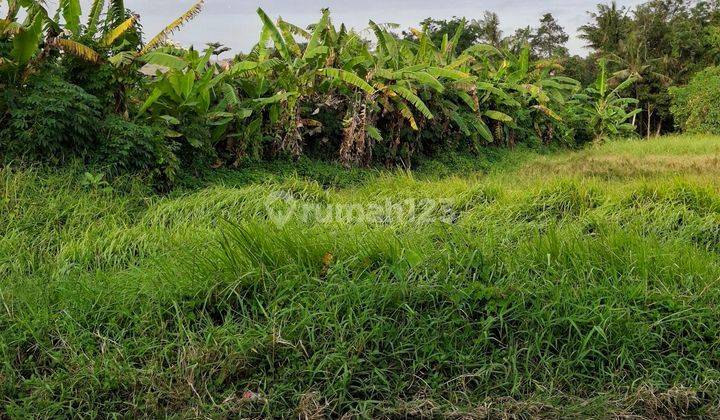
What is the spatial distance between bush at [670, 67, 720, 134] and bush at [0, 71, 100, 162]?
18.1 meters

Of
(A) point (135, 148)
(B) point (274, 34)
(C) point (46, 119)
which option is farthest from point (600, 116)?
(C) point (46, 119)

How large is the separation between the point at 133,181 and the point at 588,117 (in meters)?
13.1

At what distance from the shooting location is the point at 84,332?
2672mm

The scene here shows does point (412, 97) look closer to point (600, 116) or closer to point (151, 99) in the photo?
point (151, 99)

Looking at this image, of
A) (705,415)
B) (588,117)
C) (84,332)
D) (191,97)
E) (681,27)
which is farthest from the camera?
(681,27)

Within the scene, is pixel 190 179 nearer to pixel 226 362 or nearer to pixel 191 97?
pixel 191 97

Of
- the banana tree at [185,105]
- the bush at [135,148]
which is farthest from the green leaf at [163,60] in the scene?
the bush at [135,148]

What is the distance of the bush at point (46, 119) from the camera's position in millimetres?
5004

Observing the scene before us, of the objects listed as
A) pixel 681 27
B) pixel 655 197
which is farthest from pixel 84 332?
pixel 681 27

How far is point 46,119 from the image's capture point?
195 inches

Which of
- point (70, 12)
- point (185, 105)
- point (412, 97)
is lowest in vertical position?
point (185, 105)

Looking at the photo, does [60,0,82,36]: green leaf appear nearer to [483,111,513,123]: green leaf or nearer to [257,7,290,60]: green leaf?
→ [257,7,290,60]: green leaf

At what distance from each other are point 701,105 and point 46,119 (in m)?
19.4

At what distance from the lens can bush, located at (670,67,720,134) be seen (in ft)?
58.1
